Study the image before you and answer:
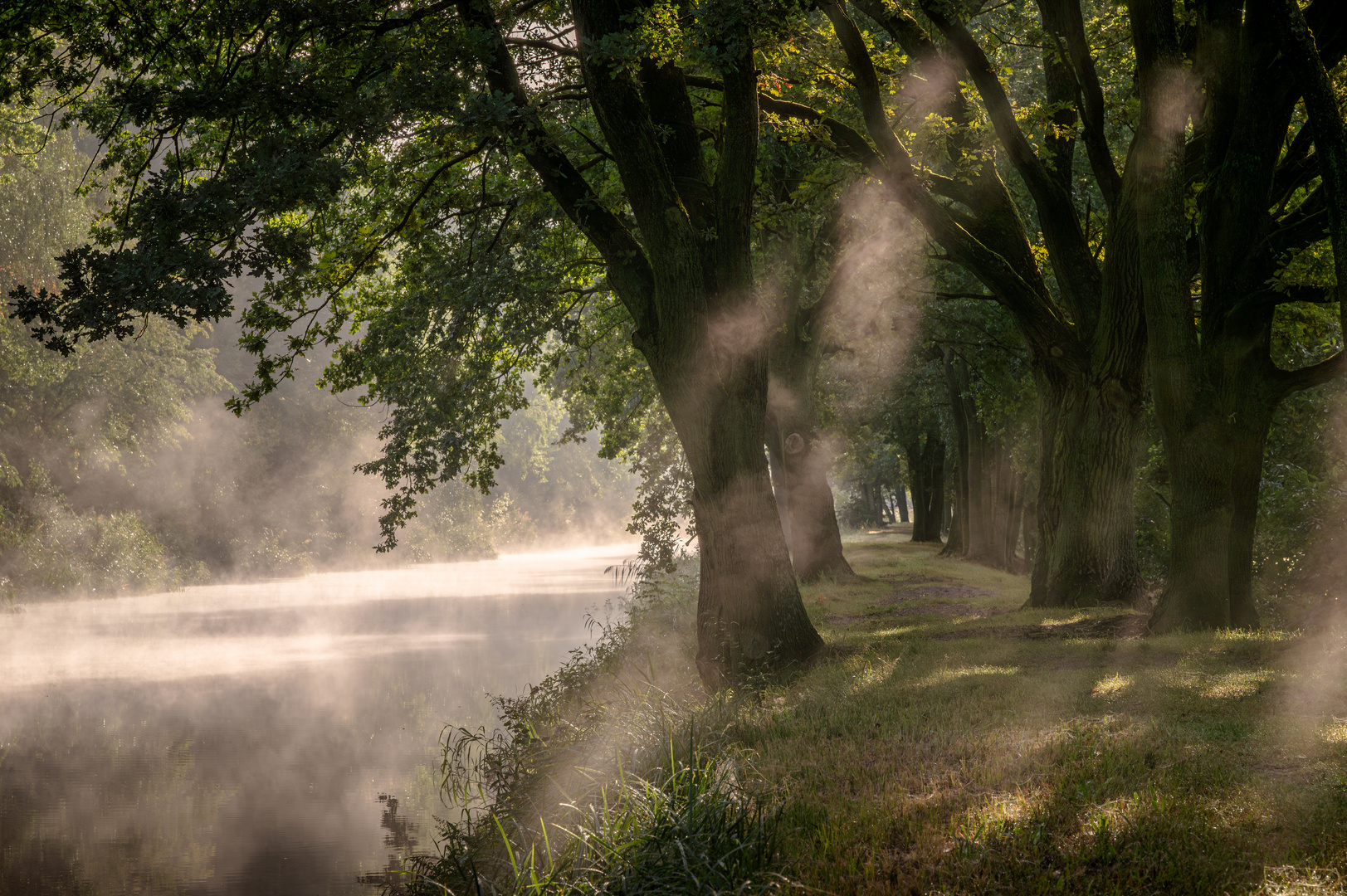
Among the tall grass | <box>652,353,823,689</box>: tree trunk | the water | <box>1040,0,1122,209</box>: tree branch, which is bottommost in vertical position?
the water

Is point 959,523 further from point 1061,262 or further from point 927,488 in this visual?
point 1061,262

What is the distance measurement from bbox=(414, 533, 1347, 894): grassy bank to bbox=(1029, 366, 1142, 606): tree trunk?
3.12 metres

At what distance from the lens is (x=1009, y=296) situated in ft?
45.7

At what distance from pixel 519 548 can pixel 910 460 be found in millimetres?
47943

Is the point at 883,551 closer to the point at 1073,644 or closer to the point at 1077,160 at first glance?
the point at 1077,160

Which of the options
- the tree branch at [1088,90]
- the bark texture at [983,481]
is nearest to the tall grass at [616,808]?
the tree branch at [1088,90]

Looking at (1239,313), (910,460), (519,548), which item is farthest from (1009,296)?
(519,548)

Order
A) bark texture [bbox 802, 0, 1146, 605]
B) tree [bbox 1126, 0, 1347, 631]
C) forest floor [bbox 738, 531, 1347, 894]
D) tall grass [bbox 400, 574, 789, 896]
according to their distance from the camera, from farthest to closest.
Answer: bark texture [bbox 802, 0, 1146, 605] → tree [bbox 1126, 0, 1347, 631] → tall grass [bbox 400, 574, 789, 896] → forest floor [bbox 738, 531, 1347, 894]

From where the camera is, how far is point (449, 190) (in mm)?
13859

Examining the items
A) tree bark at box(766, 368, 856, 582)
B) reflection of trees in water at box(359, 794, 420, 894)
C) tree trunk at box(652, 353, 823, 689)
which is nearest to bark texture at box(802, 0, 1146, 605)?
tree trunk at box(652, 353, 823, 689)

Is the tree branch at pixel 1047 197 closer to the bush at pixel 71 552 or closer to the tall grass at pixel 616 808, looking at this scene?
the tall grass at pixel 616 808

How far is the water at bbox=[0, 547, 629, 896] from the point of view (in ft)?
28.7

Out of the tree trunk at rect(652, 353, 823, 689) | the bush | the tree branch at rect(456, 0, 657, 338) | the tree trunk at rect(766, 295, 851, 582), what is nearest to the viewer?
the tree branch at rect(456, 0, 657, 338)

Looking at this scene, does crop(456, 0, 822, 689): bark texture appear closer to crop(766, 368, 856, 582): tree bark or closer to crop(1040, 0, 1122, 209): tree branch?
crop(1040, 0, 1122, 209): tree branch
